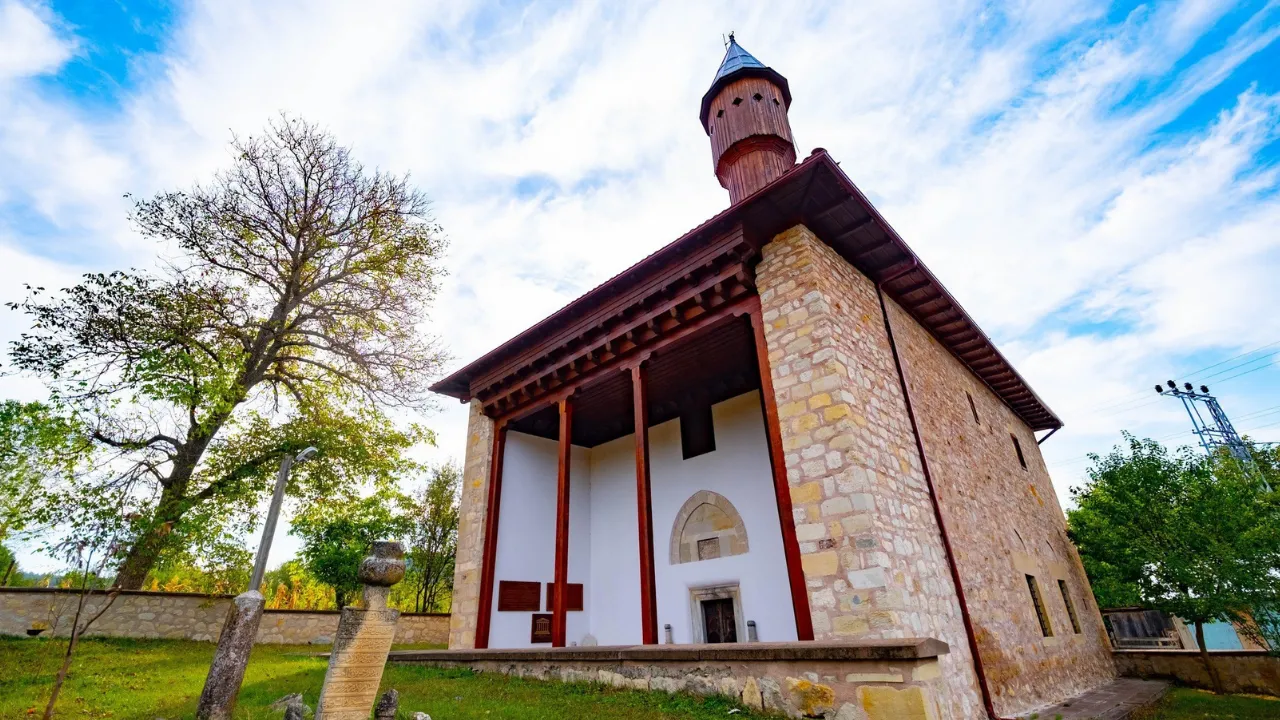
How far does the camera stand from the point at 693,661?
505 cm

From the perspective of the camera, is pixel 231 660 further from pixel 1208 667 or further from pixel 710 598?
pixel 1208 667

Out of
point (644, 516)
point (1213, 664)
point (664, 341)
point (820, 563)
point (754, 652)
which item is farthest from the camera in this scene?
point (1213, 664)

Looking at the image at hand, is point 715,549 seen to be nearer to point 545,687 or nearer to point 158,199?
point 545,687

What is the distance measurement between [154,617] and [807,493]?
12161mm

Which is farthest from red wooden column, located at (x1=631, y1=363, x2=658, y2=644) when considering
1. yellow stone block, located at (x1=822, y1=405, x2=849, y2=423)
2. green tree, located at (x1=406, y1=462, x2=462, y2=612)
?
green tree, located at (x1=406, y1=462, x2=462, y2=612)

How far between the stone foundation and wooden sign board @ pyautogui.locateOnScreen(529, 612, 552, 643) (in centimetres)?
397

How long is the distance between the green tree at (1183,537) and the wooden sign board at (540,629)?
461 inches

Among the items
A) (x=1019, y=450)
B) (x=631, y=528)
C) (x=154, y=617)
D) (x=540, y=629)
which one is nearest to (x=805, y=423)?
(x=631, y=528)

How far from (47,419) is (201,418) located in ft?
7.25

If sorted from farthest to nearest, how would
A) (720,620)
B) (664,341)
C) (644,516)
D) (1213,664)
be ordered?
(1213,664), (720,620), (664,341), (644,516)

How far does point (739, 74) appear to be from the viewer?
10.9 m

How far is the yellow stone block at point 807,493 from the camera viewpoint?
5.32m

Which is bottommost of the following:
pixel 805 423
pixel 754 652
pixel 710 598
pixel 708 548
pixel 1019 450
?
pixel 754 652

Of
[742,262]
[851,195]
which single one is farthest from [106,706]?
[851,195]
